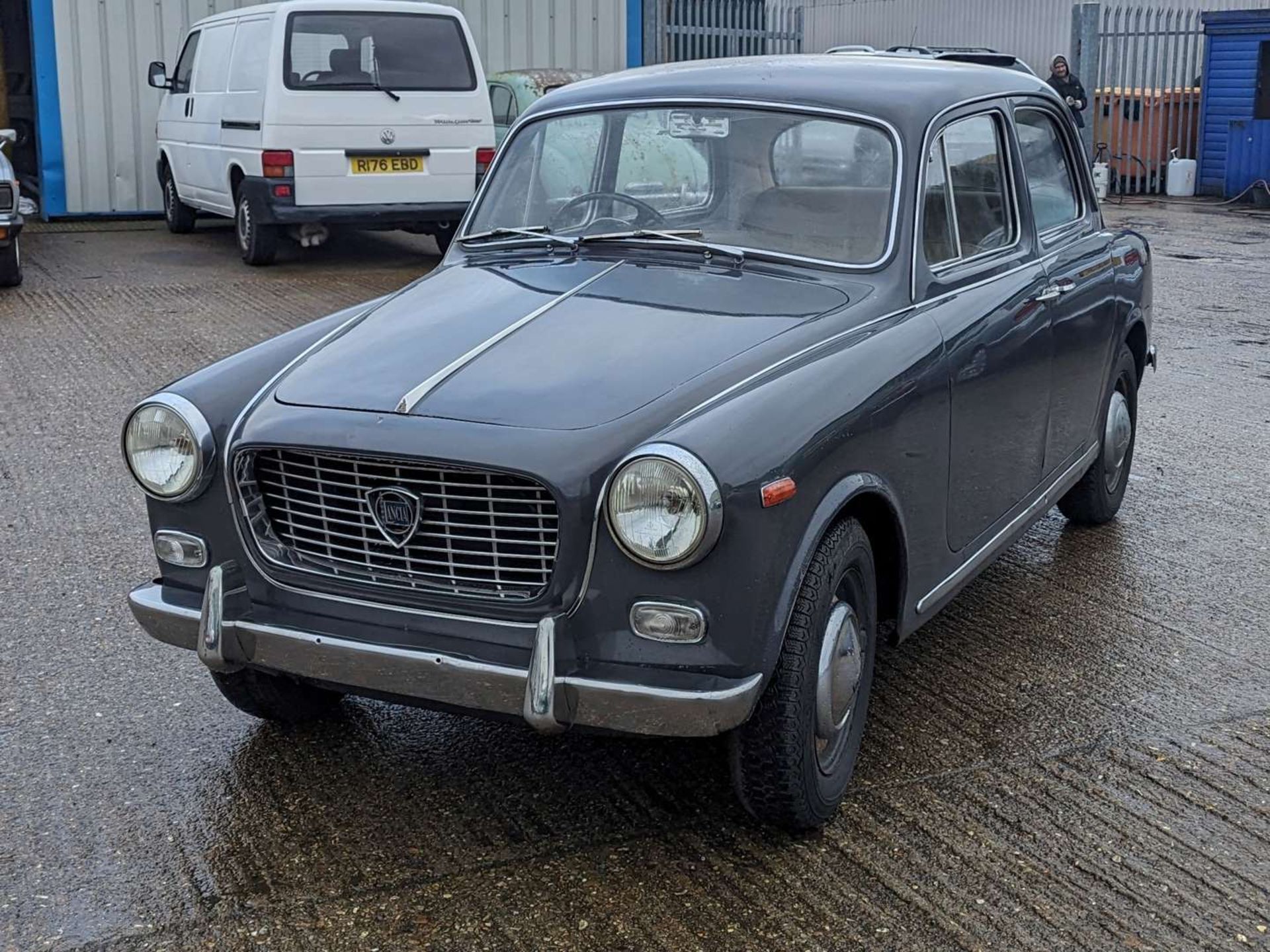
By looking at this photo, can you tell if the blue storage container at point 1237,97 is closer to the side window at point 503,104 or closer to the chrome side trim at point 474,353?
the side window at point 503,104

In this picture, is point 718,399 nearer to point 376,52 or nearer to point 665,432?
point 665,432

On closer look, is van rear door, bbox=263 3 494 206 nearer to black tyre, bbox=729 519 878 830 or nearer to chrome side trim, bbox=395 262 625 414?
chrome side trim, bbox=395 262 625 414

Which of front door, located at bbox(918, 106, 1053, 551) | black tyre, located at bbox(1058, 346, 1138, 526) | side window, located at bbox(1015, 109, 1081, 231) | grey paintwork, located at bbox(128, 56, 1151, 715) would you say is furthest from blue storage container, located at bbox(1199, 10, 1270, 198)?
front door, located at bbox(918, 106, 1053, 551)

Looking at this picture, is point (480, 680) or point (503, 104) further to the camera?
point (503, 104)

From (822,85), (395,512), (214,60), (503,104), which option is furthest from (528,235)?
(503,104)

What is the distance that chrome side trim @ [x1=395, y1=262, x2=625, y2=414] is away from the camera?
3449mm

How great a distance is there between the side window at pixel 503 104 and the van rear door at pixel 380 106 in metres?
2.40

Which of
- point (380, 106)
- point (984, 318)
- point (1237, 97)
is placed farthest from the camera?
point (1237, 97)

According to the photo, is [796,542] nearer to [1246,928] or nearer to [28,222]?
[1246,928]

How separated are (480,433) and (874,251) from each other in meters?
1.41

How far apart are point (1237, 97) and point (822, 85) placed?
1815 centimetres

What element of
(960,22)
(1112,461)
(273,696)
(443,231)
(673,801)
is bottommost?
(673,801)

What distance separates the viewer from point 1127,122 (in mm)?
21781

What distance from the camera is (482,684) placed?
10.5ft
